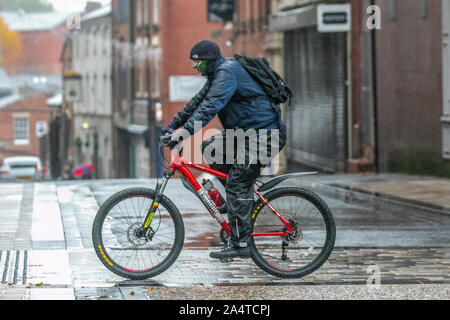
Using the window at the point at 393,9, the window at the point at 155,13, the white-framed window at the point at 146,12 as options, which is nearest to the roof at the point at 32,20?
the white-framed window at the point at 146,12

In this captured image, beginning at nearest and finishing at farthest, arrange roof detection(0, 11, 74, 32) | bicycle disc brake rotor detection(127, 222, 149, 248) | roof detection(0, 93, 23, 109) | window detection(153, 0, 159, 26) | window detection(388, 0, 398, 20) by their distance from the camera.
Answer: bicycle disc brake rotor detection(127, 222, 149, 248) → window detection(388, 0, 398, 20) → window detection(153, 0, 159, 26) → roof detection(0, 11, 74, 32) → roof detection(0, 93, 23, 109)

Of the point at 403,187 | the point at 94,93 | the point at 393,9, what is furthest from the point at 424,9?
the point at 94,93

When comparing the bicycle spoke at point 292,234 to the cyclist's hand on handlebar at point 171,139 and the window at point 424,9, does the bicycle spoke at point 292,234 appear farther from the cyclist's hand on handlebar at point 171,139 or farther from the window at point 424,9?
the window at point 424,9

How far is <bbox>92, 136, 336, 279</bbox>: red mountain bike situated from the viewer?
297 inches

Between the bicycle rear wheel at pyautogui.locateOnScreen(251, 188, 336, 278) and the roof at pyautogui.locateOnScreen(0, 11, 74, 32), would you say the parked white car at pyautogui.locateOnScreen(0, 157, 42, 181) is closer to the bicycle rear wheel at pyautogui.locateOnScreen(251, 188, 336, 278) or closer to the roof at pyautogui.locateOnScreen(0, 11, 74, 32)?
the roof at pyautogui.locateOnScreen(0, 11, 74, 32)

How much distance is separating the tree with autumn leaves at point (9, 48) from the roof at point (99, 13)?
509cm

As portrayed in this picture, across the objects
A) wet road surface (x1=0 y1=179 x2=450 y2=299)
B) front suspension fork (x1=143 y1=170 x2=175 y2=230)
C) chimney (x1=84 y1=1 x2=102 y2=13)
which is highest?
chimney (x1=84 y1=1 x2=102 y2=13)

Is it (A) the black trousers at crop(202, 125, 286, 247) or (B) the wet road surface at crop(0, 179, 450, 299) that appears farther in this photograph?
(A) the black trousers at crop(202, 125, 286, 247)

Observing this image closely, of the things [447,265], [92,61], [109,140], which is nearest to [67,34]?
[92,61]

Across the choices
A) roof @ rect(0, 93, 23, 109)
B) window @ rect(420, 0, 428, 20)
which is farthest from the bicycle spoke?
roof @ rect(0, 93, 23, 109)

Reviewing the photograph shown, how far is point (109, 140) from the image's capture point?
4731 centimetres

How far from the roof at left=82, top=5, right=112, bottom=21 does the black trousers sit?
4104cm

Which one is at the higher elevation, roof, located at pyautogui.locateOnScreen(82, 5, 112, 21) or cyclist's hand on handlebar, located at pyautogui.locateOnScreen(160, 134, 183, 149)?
roof, located at pyautogui.locateOnScreen(82, 5, 112, 21)
